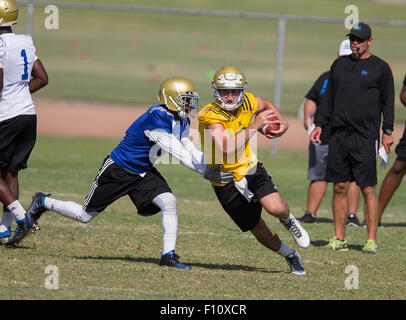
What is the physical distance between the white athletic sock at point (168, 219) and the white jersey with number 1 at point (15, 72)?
1672 millimetres

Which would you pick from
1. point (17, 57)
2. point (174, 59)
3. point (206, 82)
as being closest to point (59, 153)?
point (17, 57)

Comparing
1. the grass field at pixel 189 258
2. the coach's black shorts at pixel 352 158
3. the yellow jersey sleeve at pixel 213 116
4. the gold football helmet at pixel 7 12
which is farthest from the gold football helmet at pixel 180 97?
the coach's black shorts at pixel 352 158

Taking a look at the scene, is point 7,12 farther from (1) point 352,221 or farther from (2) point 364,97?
(1) point 352,221

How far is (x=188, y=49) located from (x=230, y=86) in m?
34.3

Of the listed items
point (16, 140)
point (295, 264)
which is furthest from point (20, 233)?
point (295, 264)

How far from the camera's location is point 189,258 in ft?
24.5

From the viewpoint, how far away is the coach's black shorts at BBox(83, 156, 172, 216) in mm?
6961

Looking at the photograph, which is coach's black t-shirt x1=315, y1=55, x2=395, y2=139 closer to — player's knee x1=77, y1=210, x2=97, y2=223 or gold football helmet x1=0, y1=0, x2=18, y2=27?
player's knee x1=77, y1=210, x2=97, y2=223

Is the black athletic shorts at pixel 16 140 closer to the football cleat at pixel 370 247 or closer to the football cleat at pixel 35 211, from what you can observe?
the football cleat at pixel 35 211

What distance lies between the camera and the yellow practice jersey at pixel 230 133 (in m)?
6.60
